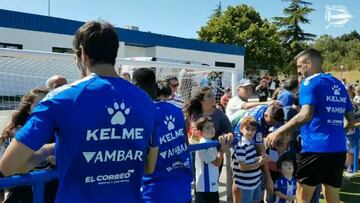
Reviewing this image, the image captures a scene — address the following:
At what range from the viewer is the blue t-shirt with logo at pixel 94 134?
6.49 ft

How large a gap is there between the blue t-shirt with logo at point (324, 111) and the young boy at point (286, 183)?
22.1 inches

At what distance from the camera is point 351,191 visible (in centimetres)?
753

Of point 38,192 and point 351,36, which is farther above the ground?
point 351,36

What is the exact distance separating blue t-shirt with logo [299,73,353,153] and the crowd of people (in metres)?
0.01

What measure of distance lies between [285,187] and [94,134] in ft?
13.4

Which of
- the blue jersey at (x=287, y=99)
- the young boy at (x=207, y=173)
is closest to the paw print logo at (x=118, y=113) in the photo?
the young boy at (x=207, y=173)

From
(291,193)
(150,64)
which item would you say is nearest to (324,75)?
(291,193)

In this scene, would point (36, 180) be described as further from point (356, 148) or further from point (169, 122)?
point (356, 148)

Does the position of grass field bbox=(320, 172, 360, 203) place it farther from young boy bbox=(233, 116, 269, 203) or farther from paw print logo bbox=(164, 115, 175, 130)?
paw print logo bbox=(164, 115, 175, 130)

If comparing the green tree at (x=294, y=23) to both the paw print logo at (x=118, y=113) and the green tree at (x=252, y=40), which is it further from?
the paw print logo at (x=118, y=113)

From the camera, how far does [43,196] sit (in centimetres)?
281

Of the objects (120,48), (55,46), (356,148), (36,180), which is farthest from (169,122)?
(120,48)

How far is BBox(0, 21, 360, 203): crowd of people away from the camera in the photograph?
2.04 meters

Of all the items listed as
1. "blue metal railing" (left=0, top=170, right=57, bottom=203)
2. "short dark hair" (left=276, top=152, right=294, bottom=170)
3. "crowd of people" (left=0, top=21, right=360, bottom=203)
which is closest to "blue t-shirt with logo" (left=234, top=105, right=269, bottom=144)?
"crowd of people" (left=0, top=21, right=360, bottom=203)
